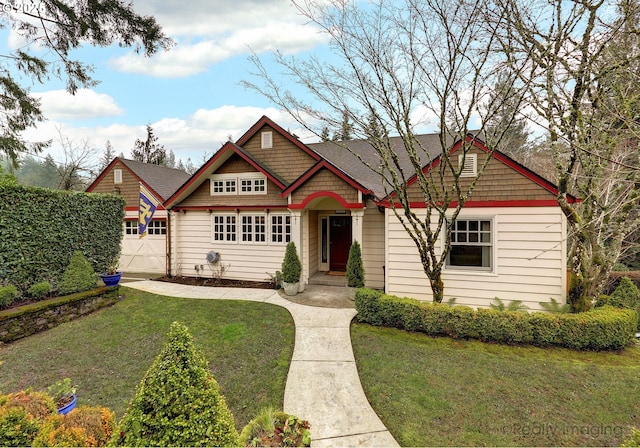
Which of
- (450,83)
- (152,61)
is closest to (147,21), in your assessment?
(152,61)

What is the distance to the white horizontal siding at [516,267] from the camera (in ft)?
21.9

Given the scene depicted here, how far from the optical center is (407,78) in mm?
6414

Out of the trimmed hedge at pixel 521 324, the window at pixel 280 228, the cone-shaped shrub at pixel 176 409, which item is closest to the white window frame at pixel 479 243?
the trimmed hedge at pixel 521 324

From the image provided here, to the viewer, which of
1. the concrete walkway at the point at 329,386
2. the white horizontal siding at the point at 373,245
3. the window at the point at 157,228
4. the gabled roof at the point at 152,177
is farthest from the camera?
the gabled roof at the point at 152,177

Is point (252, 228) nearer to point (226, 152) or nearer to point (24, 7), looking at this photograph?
point (226, 152)

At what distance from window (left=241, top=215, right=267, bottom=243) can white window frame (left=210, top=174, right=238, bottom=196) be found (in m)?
1.17

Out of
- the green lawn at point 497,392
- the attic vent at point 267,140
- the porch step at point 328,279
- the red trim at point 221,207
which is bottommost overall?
the green lawn at point 497,392

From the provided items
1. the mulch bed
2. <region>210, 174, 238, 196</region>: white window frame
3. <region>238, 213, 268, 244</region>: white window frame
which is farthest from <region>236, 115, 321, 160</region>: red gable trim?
the mulch bed

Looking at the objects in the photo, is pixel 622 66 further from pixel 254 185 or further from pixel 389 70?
pixel 254 185

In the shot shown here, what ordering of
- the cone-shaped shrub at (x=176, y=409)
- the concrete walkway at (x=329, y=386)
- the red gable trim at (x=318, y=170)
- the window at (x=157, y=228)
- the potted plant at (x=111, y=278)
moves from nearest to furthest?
the cone-shaped shrub at (x=176, y=409) → the concrete walkway at (x=329, y=386) → the potted plant at (x=111, y=278) → the red gable trim at (x=318, y=170) → the window at (x=157, y=228)

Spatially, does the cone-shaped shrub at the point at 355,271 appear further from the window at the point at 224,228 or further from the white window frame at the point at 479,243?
the window at the point at 224,228

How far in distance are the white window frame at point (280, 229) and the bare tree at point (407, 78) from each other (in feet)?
13.3

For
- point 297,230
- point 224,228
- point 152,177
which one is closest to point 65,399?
point 297,230

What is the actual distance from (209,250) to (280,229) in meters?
3.16
